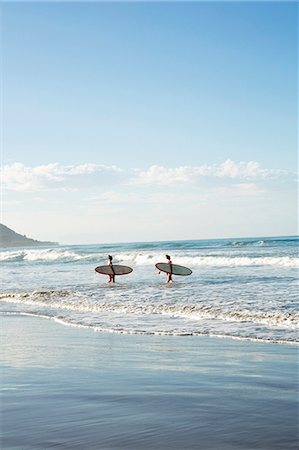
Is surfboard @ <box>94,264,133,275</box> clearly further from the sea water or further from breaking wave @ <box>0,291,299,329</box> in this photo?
breaking wave @ <box>0,291,299,329</box>

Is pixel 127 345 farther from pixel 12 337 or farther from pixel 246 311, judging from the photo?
pixel 246 311

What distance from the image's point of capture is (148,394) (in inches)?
236

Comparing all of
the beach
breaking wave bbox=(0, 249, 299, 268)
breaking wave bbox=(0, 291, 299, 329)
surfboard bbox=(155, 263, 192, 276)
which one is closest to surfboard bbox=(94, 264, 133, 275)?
surfboard bbox=(155, 263, 192, 276)

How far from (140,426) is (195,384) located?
1673 mm

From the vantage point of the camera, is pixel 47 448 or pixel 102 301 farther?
pixel 102 301

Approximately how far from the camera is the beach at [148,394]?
456cm

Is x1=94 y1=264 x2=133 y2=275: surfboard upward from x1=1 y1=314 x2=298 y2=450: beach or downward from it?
upward

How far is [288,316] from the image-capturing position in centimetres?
1159

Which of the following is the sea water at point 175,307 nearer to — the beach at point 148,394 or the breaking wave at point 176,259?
the beach at point 148,394

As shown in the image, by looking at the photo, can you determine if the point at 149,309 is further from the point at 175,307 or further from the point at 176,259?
the point at 176,259

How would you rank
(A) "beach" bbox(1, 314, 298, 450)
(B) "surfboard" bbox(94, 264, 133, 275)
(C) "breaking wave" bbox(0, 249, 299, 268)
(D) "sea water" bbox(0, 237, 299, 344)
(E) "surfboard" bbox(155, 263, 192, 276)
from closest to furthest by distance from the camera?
(A) "beach" bbox(1, 314, 298, 450) < (D) "sea water" bbox(0, 237, 299, 344) < (E) "surfboard" bbox(155, 263, 192, 276) < (B) "surfboard" bbox(94, 264, 133, 275) < (C) "breaking wave" bbox(0, 249, 299, 268)

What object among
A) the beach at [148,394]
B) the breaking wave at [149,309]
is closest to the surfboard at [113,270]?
the breaking wave at [149,309]

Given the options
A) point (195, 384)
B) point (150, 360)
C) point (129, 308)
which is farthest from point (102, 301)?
point (195, 384)

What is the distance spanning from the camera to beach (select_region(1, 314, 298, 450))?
15.0 ft
